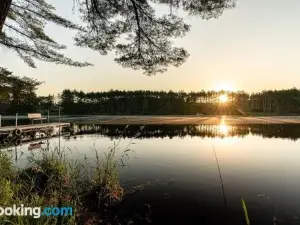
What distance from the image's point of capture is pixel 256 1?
11289mm

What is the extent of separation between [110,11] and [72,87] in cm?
4912

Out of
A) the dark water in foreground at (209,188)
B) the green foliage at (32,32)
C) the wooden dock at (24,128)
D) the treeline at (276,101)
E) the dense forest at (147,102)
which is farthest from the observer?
the dense forest at (147,102)

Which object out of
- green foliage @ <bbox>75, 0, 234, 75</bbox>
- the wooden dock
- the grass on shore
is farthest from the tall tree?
the wooden dock

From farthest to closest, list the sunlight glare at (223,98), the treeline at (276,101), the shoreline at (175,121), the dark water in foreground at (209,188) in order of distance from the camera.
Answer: the sunlight glare at (223,98)
the treeline at (276,101)
the shoreline at (175,121)
the dark water in foreground at (209,188)

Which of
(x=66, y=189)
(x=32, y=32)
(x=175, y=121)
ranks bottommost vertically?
(x=175, y=121)

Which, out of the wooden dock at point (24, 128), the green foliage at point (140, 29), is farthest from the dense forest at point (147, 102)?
the green foliage at point (140, 29)

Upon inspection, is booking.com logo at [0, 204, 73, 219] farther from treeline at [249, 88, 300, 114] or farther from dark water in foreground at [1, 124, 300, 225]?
treeline at [249, 88, 300, 114]

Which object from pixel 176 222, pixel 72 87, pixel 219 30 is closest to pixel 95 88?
pixel 72 87

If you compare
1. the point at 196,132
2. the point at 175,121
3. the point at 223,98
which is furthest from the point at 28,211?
the point at 223,98

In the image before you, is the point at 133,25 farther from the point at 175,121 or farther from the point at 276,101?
the point at 276,101

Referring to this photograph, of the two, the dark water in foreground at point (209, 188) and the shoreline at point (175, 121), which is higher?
the shoreline at point (175, 121)

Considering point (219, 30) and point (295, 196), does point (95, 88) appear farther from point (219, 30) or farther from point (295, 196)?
point (295, 196)

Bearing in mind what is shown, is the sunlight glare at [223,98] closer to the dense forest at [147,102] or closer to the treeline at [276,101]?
the dense forest at [147,102]

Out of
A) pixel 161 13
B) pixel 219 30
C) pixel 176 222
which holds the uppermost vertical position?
pixel 219 30
